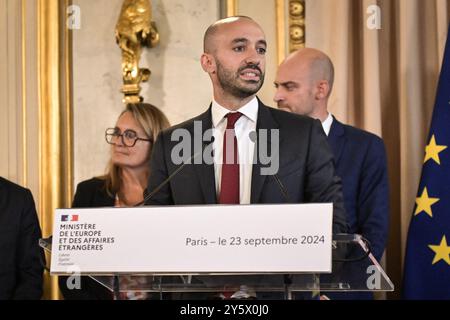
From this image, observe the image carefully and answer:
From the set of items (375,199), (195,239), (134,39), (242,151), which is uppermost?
(134,39)

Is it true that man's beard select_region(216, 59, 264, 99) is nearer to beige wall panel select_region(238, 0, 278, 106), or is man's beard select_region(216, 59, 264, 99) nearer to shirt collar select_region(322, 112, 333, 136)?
shirt collar select_region(322, 112, 333, 136)

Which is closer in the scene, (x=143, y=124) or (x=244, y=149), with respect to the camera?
(x=244, y=149)

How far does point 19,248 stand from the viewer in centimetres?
447

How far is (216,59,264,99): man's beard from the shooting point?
3.43 meters

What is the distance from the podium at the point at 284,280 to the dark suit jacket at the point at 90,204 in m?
1.59

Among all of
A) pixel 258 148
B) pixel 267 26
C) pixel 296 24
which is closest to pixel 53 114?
pixel 267 26

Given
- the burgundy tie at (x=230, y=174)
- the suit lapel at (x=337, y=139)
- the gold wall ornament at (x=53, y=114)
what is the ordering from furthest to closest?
the gold wall ornament at (x=53, y=114), the suit lapel at (x=337, y=139), the burgundy tie at (x=230, y=174)

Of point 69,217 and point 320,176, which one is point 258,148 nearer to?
point 320,176

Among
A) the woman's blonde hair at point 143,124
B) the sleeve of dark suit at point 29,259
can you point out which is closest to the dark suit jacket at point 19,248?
the sleeve of dark suit at point 29,259

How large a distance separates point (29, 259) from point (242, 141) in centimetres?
153

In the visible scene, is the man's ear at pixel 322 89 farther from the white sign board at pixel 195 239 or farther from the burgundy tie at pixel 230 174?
the white sign board at pixel 195 239

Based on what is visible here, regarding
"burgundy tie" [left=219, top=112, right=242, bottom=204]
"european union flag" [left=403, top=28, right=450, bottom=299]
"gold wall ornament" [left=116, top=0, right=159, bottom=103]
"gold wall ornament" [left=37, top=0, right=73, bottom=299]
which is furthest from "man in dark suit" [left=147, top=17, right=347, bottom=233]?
"gold wall ornament" [left=37, top=0, right=73, bottom=299]

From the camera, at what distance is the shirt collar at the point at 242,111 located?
Result: 135 inches

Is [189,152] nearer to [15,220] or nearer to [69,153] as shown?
[15,220]
